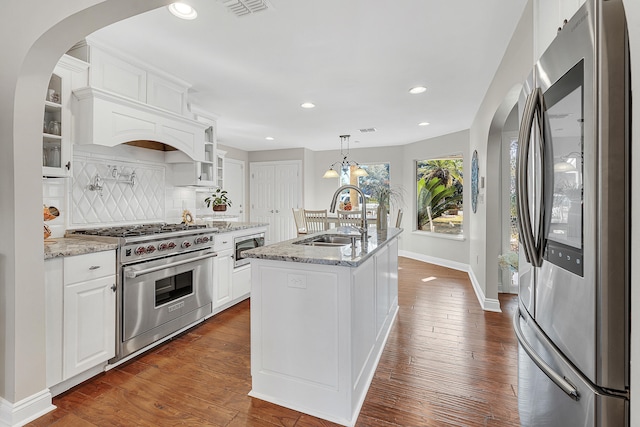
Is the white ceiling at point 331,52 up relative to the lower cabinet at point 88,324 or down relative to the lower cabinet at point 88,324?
up

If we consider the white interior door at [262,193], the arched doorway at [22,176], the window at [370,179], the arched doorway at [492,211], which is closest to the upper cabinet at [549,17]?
the arched doorway at [22,176]

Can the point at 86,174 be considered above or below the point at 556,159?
above

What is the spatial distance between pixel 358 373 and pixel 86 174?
2814 mm

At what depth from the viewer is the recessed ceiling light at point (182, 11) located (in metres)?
1.98

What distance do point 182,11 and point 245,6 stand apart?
43 centimetres

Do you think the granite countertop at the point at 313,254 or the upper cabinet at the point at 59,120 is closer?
the granite countertop at the point at 313,254

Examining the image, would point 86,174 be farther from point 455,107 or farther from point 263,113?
point 455,107

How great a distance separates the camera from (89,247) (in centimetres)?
211

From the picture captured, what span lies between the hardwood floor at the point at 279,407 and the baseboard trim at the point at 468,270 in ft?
1.05

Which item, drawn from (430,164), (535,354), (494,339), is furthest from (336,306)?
(430,164)

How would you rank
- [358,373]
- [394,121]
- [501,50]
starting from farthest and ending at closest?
[394,121]
[501,50]
[358,373]

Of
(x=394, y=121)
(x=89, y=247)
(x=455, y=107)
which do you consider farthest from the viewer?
(x=394, y=121)

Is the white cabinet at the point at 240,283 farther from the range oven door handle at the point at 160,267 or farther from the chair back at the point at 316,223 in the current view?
the chair back at the point at 316,223

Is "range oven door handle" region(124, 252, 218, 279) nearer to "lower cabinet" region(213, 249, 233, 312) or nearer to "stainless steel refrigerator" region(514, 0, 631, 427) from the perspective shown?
"lower cabinet" region(213, 249, 233, 312)
